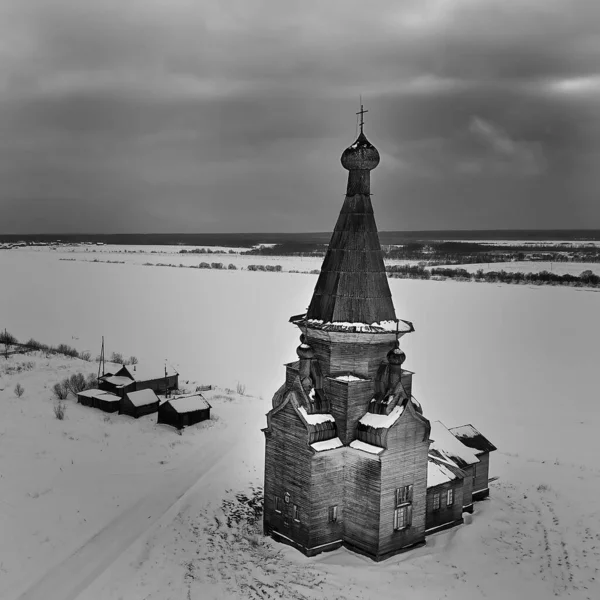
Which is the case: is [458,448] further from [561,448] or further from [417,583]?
[561,448]

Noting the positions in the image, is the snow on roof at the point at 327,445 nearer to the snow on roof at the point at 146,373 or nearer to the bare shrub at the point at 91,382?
the snow on roof at the point at 146,373

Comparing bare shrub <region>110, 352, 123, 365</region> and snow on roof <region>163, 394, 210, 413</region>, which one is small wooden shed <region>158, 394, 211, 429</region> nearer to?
snow on roof <region>163, 394, 210, 413</region>

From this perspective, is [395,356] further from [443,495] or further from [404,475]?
[443,495]

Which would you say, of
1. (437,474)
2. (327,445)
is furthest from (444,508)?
(327,445)

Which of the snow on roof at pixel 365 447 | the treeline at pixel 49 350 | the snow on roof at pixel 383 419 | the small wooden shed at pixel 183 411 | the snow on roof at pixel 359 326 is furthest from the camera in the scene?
the treeline at pixel 49 350

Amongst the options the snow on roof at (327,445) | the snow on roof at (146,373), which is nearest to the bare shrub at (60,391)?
the snow on roof at (146,373)

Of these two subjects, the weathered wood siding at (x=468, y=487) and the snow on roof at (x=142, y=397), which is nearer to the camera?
the weathered wood siding at (x=468, y=487)

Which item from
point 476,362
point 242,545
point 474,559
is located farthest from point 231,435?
point 476,362
